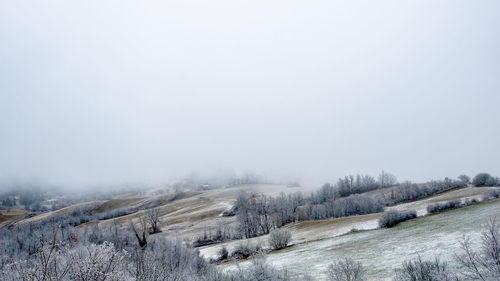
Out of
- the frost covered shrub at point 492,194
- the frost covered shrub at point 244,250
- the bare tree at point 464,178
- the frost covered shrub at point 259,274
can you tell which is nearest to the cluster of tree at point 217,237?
the frost covered shrub at point 244,250

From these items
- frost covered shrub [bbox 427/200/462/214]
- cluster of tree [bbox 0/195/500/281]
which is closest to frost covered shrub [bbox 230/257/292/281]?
cluster of tree [bbox 0/195/500/281]

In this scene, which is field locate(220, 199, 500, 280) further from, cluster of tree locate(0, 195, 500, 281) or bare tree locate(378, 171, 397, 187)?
bare tree locate(378, 171, 397, 187)

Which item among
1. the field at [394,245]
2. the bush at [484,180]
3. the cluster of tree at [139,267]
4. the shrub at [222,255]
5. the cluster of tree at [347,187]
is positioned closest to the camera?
the cluster of tree at [139,267]

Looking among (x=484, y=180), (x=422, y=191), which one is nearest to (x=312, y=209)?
(x=422, y=191)

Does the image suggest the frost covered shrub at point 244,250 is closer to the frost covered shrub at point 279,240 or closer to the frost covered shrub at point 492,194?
the frost covered shrub at point 279,240

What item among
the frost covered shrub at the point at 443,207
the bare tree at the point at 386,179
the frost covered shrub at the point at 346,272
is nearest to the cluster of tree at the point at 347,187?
the bare tree at the point at 386,179

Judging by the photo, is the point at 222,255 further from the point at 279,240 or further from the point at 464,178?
the point at 464,178

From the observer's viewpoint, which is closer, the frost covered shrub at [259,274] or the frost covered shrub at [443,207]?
the frost covered shrub at [259,274]

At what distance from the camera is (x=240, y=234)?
277ft

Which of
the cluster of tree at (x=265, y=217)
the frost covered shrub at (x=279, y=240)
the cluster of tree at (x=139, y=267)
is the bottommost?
the cluster of tree at (x=265, y=217)

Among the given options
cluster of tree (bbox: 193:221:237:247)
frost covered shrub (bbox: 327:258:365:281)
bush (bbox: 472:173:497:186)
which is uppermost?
frost covered shrub (bbox: 327:258:365:281)

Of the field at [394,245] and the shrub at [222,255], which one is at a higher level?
the field at [394,245]

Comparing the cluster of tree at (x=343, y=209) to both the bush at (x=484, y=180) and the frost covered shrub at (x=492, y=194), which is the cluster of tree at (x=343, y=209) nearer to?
the bush at (x=484, y=180)

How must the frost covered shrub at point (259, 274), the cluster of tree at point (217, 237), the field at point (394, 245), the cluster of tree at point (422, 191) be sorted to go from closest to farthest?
the frost covered shrub at point (259, 274) < the field at point (394, 245) < the cluster of tree at point (217, 237) < the cluster of tree at point (422, 191)
